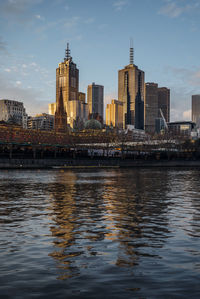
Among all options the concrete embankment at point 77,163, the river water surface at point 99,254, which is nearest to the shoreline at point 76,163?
the concrete embankment at point 77,163

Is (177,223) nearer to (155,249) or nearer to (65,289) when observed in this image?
(155,249)

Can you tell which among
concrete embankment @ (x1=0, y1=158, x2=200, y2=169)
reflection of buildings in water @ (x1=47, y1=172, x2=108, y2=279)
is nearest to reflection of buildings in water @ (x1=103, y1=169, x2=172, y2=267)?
reflection of buildings in water @ (x1=47, y1=172, x2=108, y2=279)

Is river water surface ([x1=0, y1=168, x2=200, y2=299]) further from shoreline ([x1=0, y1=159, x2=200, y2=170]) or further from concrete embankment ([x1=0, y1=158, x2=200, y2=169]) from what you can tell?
shoreline ([x1=0, y1=159, x2=200, y2=170])

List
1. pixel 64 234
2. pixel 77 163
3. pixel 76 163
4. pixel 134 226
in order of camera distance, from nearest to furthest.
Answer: pixel 64 234 → pixel 134 226 → pixel 76 163 → pixel 77 163

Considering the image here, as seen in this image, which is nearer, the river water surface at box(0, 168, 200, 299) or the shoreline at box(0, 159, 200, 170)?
the river water surface at box(0, 168, 200, 299)

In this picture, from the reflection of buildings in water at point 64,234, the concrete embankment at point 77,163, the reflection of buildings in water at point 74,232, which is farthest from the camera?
the concrete embankment at point 77,163

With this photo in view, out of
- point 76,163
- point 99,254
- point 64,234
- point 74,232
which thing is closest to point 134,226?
point 74,232

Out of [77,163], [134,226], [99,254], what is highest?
[99,254]

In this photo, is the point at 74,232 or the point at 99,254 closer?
the point at 99,254

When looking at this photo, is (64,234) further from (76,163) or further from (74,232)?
(76,163)

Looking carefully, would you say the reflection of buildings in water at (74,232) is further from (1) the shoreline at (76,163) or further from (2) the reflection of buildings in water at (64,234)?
(1) the shoreline at (76,163)

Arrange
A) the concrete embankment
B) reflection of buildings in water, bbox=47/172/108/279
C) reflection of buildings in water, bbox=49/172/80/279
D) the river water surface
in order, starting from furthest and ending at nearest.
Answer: the concrete embankment, reflection of buildings in water, bbox=47/172/108/279, reflection of buildings in water, bbox=49/172/80/279, the river water surface

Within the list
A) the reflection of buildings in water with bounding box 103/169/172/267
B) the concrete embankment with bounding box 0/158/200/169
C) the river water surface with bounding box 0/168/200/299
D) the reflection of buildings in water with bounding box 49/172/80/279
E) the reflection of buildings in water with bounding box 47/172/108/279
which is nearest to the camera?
the river water surface with bounding box 0/168/200/299

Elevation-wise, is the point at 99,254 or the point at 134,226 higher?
the point at 99,254
